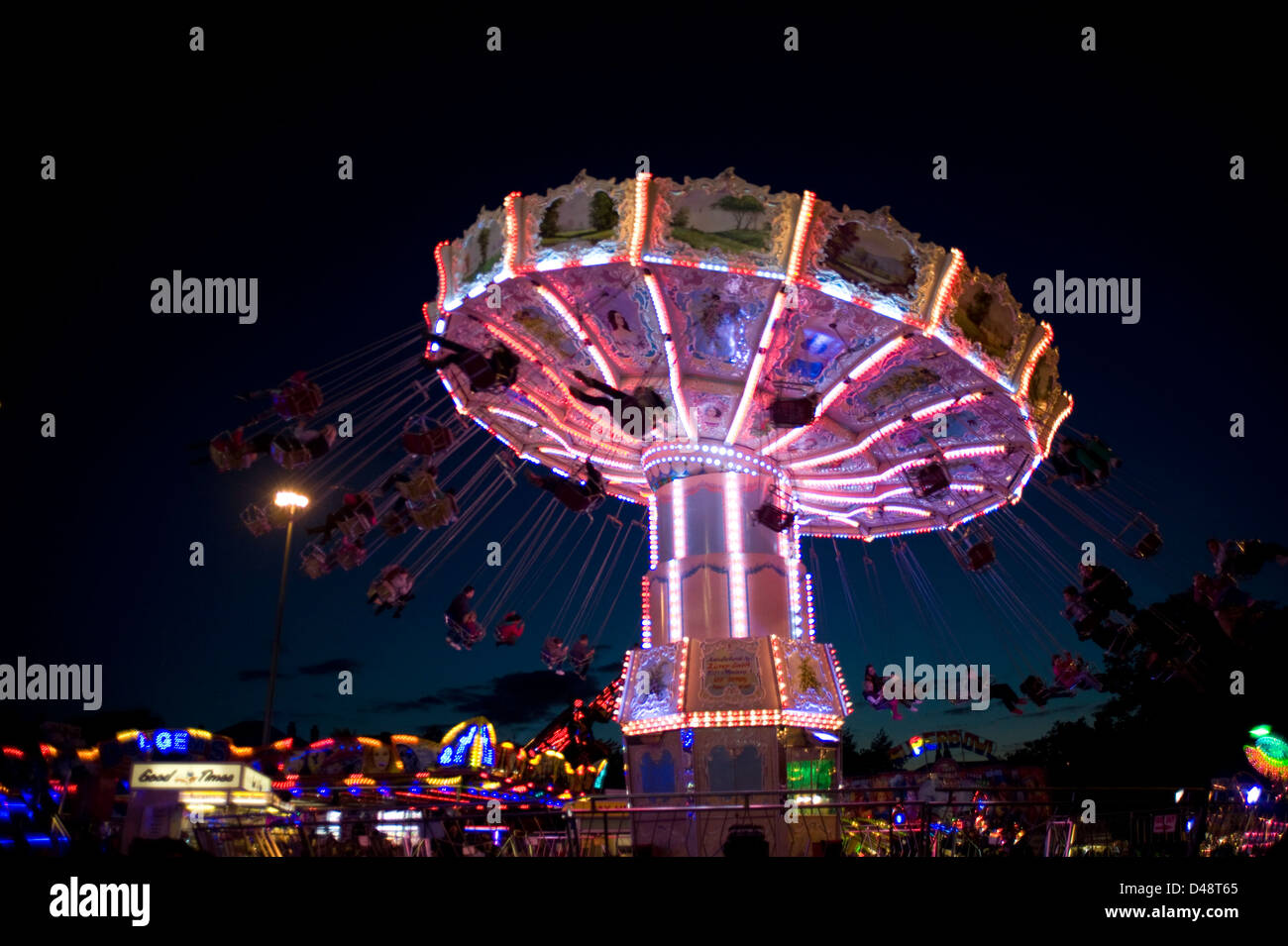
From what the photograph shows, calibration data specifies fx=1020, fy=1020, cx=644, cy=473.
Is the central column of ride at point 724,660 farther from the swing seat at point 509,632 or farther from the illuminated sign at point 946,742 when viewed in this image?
the illuminated sign at point 946,742

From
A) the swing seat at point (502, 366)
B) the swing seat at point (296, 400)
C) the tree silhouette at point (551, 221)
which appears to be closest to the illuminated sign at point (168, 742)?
the swing seat at point (296, 400)

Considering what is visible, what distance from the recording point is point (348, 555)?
16109 millimetres

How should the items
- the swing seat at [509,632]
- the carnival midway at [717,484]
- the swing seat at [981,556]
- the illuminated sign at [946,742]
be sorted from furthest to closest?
the illuminated sign at [946,742] < the swing seat at [981,556] < the swing seat at [509,632] < the carnival midway at [717,484]

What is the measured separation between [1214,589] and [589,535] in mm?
13758

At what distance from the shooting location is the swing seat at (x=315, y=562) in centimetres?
1599

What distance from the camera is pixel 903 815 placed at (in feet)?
50.2

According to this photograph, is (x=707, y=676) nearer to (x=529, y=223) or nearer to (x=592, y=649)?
(x=592, y=649)

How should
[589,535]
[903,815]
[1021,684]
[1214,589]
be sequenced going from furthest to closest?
[589,535] → [1021,684] → [1214,589] → [903,815]

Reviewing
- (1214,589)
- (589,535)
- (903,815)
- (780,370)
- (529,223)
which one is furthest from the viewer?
(589,535)

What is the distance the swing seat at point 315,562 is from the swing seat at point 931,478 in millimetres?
9878

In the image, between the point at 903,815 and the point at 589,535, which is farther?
the point at 589,535

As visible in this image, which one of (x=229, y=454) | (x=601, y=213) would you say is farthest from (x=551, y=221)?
(x=229, y=454)

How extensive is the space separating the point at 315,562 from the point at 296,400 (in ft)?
8.78
